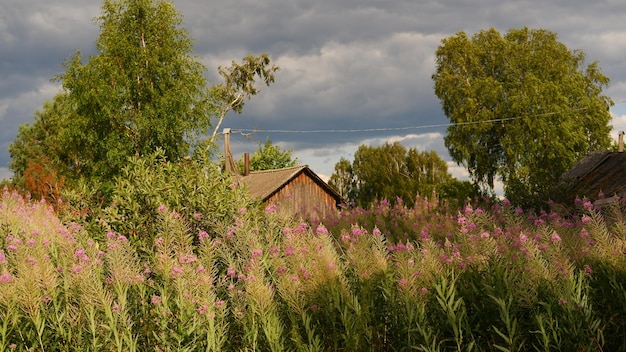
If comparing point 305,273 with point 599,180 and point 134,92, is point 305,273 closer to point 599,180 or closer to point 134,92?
point 599,180

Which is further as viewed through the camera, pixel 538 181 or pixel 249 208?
pixel 538 181

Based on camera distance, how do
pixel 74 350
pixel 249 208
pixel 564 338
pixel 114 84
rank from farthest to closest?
pixel 114 84
pixel 249 208
pixel 74 350
pixel 564 338

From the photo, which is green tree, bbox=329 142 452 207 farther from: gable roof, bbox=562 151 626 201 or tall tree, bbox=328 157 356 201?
gable roof, bbox=562 151 626 201

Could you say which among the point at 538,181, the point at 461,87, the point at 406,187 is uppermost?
the point at 461,87

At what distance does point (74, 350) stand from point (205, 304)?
3.39ft

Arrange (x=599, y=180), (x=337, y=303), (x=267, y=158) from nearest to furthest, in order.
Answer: (x=337, y=303)
(x=599, y=180)
(x=267, y=158)

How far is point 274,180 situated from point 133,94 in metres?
10.4

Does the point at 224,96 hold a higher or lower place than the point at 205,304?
higher

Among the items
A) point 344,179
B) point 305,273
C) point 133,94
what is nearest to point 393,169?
point 344,179

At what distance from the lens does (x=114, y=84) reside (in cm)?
2997

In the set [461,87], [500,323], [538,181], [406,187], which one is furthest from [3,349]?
[406,187]

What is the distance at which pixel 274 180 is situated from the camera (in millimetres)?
37406

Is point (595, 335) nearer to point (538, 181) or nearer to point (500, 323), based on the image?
point (500, 323)

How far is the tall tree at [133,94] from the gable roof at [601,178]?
1713 centimetres
